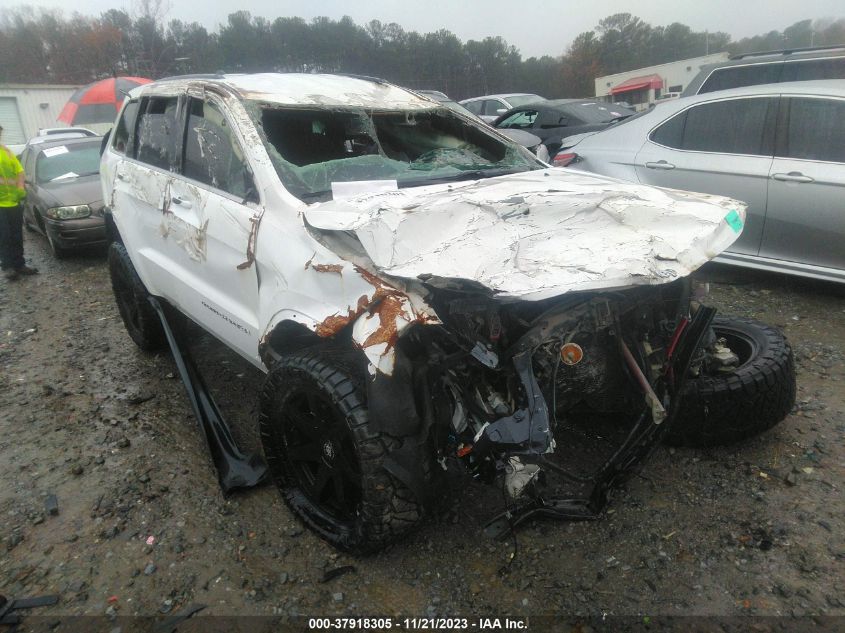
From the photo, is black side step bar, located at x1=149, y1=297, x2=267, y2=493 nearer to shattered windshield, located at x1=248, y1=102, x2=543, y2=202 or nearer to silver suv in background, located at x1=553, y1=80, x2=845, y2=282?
shattered windshield, located at x1=248, y1=102, x2=543, y2=202

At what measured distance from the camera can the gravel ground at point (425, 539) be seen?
85.2 inches

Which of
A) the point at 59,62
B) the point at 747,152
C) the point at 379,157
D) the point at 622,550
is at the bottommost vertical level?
the point at 622,550

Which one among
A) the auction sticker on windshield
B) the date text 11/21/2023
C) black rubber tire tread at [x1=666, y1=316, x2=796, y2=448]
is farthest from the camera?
the auction sticker on windshield

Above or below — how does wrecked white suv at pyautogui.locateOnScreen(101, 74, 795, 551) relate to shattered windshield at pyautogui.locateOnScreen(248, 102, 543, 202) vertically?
below

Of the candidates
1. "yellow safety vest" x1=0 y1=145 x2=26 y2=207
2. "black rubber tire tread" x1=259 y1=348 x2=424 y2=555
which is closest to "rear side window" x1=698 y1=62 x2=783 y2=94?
"black rubber tire tread" x1=259 y1=348 x2=424 y2=555

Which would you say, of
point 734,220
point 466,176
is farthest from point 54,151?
point 734,220

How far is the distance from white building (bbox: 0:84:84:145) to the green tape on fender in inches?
1167

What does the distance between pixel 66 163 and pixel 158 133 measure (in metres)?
5.85

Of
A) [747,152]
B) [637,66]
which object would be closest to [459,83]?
[637,66]

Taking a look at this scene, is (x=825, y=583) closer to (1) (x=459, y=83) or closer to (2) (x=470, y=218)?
(2) (x=470, y=218)

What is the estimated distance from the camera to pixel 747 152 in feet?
15.1

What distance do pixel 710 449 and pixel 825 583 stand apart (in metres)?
0.83

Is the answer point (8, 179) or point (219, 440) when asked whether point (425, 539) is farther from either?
point (8, 179)

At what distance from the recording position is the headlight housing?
23.9 ft
